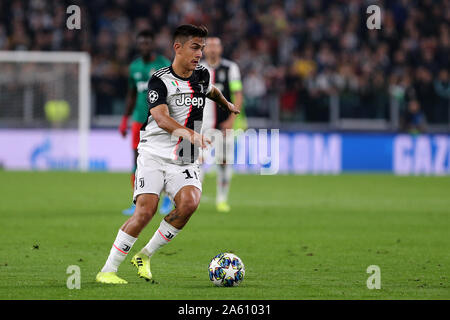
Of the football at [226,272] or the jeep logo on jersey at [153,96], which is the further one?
the jeep logo on jersey at [153,96]

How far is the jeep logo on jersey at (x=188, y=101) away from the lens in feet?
23.5

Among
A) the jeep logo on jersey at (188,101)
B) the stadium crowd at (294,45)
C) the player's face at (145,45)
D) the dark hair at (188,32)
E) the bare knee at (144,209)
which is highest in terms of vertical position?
the stadium crowd at (294,45)

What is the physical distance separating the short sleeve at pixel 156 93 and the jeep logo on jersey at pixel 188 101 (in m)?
0.17

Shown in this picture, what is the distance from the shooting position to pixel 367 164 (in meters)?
23.7

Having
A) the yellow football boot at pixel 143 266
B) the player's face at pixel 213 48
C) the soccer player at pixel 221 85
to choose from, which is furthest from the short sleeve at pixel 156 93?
the player's face at pixel 213 48

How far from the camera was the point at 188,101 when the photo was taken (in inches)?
283

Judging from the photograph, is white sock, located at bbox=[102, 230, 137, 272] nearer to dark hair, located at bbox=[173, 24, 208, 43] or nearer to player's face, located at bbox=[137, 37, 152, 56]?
dark hair, located at bbox=[173, 24, 208, 43]

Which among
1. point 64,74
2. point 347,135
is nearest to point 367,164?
point 347,135

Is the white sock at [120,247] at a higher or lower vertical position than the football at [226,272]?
higher

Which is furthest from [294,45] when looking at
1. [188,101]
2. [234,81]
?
[188,101]

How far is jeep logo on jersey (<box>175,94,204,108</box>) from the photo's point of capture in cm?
715

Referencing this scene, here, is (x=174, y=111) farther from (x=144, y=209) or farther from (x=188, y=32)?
(x=144, y=209)

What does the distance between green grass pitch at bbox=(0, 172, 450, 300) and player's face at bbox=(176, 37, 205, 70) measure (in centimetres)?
175

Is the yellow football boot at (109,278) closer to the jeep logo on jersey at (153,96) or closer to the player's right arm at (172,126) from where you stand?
the player's right arm at (172,126)
